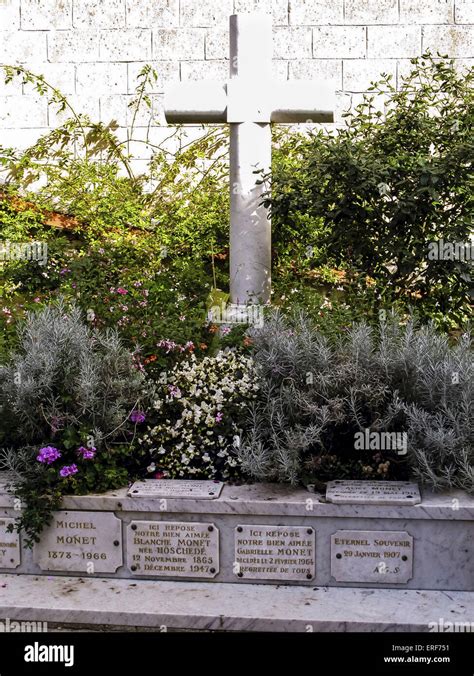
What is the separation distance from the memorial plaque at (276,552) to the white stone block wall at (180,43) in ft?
14.4

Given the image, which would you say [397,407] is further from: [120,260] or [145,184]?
[145,184]

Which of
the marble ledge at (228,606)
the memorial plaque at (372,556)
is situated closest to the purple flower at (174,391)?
the marble ledge at (228,606)

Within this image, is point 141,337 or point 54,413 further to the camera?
point 141,337

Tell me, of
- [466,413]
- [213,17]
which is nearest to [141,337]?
[466,413]

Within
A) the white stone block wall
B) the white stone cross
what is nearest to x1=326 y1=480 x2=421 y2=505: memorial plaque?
the white stone cross

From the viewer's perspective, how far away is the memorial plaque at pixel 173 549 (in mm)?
3318

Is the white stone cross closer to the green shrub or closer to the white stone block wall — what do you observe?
the green shrub

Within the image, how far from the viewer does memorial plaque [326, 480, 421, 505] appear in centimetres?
322

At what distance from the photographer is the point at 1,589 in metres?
3.30

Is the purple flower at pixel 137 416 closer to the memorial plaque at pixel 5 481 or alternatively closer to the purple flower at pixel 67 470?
the purple flower at pixel 67 470

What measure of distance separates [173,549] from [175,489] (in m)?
0.23

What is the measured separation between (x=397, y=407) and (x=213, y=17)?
14.8ft

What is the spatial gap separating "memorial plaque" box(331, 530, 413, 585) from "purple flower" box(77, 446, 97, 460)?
1.01 m

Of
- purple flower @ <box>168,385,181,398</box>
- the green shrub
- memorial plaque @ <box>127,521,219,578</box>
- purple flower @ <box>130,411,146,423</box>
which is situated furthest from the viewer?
the green shrub
